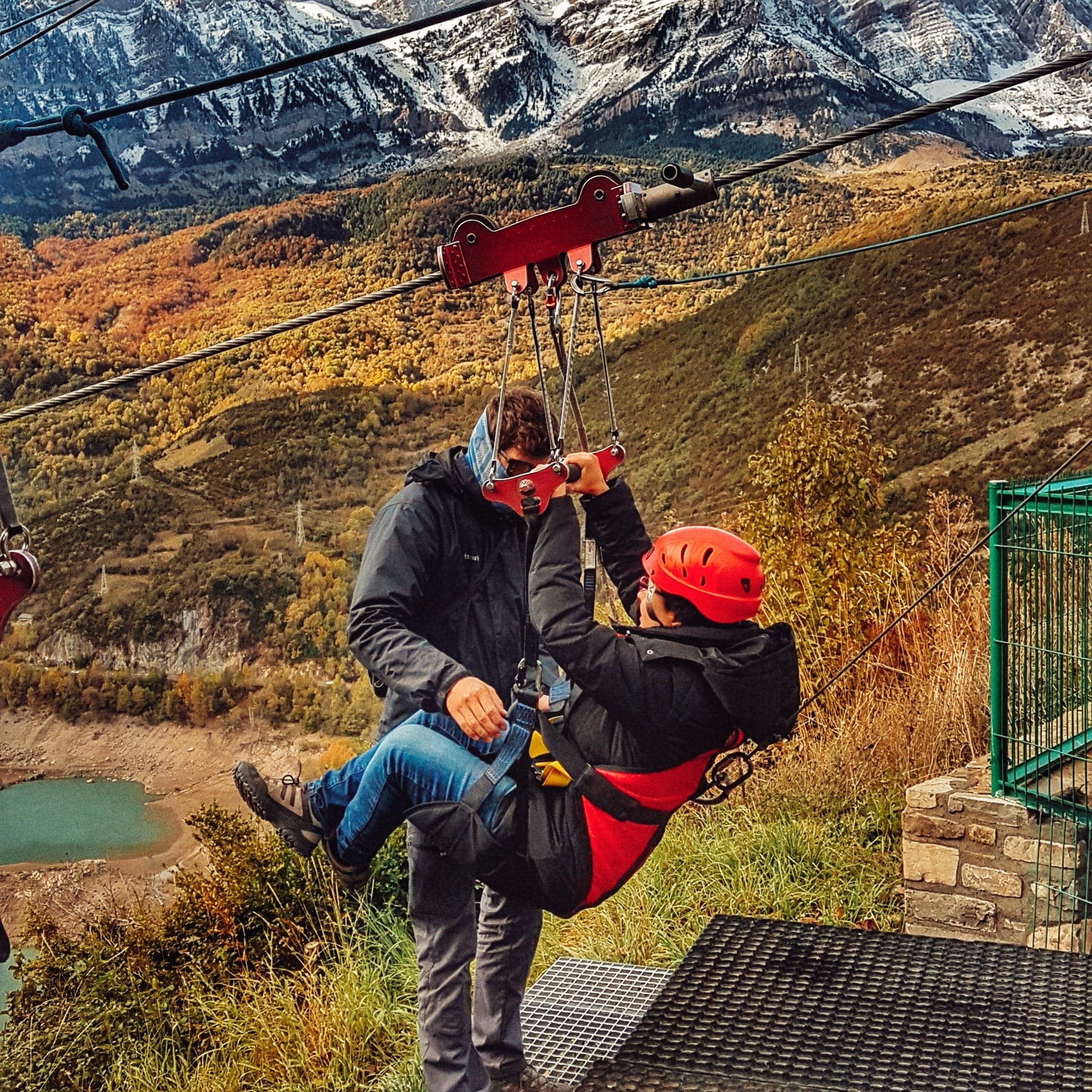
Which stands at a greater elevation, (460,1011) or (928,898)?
(460,1011)

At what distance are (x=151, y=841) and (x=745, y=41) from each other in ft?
14.3

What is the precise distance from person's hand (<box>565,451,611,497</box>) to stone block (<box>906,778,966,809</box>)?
1.82 meters

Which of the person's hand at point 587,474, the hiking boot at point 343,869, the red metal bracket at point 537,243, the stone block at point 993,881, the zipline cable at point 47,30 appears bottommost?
the stone block at point 993,881

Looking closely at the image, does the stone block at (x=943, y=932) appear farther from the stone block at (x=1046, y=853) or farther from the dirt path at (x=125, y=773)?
the dirt path at (x=125, y=773)

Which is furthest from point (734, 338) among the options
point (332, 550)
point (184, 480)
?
point (184, 480)

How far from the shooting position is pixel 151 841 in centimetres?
526

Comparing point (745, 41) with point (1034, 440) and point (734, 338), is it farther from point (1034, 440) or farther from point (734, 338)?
point (1034, 440)

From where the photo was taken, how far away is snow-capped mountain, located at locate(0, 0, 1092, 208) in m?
5.68

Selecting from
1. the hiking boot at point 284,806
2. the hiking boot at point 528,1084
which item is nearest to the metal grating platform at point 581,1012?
the hiking boot at point 528,1084

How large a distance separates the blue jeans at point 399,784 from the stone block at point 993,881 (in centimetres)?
192

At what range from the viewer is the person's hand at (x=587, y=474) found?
2.70m

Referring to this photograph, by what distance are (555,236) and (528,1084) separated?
5.97 feet

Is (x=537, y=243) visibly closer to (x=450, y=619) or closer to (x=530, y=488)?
(x=530, y=488)

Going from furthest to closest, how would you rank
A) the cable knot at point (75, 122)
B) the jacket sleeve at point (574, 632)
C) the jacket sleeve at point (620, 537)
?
the jacket sleeve at point (620, 537)
the cable knot at point (75, 122)
the jacket sleeve at point (574, 632)
